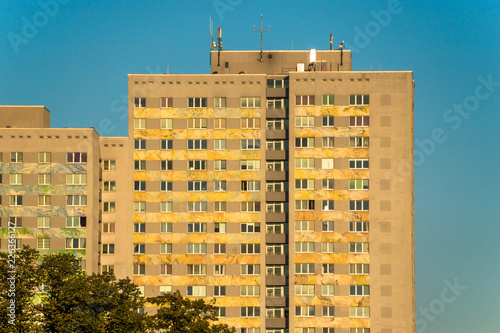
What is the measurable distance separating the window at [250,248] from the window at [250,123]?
795 inches

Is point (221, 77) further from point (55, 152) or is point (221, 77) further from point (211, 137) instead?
point (55, 152)

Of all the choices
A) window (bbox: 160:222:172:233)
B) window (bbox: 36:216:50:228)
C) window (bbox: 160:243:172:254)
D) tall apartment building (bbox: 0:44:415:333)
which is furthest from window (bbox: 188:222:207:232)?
window (bbox: 36:216:50:228)

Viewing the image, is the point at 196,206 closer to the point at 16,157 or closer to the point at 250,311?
the point at 250,311

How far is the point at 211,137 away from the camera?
167 m

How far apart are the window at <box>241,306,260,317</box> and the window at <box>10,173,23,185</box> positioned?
42.7 m

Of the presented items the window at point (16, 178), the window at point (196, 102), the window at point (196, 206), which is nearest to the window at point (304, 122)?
the window at point (196, 102)

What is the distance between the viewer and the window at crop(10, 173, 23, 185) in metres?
163

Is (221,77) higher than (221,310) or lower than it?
higher

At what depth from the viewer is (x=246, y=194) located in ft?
547

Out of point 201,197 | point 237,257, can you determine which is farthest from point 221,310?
point 201,197

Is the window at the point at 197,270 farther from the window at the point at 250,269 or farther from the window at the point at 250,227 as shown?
the window at the point at 250,227

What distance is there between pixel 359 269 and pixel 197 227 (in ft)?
92.6

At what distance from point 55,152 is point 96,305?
137 feet

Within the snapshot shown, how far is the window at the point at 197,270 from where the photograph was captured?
164375mm
